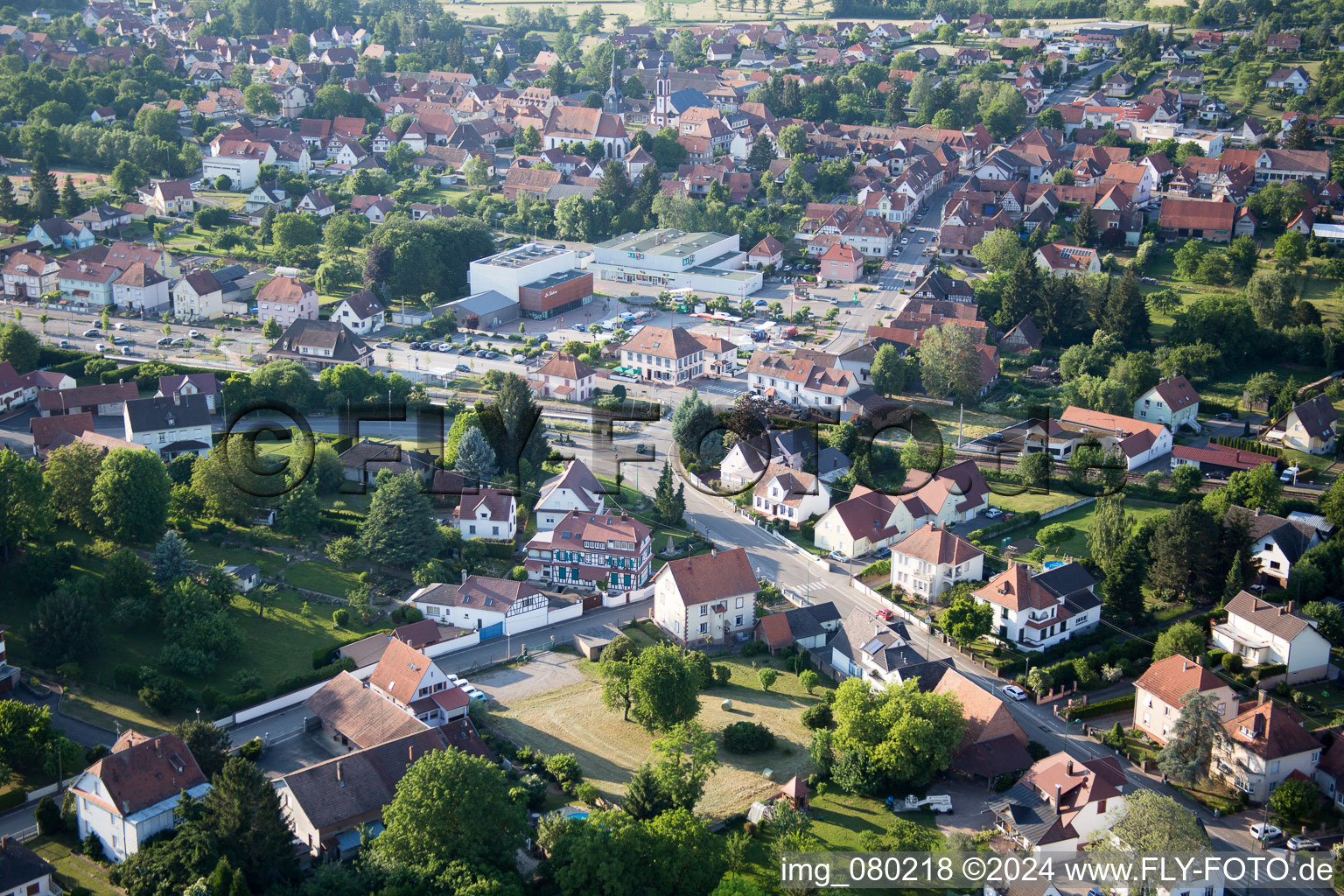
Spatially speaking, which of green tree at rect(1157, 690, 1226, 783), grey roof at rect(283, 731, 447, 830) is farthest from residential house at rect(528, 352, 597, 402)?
green tree at rect(1157, 690, 1226, 783)

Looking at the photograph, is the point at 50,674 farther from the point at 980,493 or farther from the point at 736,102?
the point at 736,102

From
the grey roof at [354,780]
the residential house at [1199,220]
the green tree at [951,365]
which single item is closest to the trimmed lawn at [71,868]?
the grey roof at [354,780]

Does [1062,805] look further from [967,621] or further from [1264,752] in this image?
[967,621]

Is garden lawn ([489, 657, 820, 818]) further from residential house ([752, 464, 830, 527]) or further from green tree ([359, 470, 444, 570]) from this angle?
residential house ([752, 464, 830, 527])

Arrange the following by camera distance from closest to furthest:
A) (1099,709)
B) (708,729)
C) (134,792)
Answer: (134,792) < (708,729) < (1099,709)

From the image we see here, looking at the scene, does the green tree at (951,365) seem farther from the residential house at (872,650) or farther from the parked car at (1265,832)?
the parked car at (1265,832)

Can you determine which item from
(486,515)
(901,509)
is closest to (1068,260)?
(901,509)
